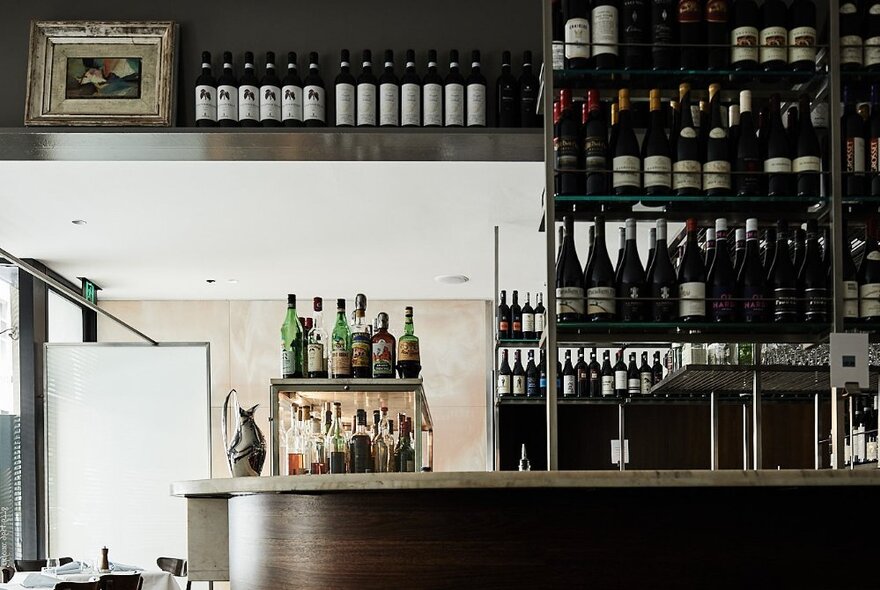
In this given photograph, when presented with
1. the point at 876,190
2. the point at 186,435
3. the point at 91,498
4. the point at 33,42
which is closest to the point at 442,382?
the point at 186,435

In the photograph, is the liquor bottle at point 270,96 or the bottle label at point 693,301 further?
the liquor bottle at point 270,96

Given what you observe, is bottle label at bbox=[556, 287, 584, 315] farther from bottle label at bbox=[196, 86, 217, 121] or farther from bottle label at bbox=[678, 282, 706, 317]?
bottle label at bbox=[196, 86, 217, 121]

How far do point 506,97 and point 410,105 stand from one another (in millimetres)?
391

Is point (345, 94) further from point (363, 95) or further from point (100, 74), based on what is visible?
point (100, 74)

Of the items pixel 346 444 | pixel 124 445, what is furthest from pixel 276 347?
pixel 346 444

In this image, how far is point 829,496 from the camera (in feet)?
7.78

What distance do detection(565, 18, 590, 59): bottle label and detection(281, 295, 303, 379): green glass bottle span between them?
171 cm

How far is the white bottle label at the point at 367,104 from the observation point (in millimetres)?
4457

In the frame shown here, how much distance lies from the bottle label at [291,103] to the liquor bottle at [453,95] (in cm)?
59

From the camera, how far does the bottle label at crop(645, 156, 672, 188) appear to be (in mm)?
3168

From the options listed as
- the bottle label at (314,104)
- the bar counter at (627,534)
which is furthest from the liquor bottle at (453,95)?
the bar counter at (627,534)

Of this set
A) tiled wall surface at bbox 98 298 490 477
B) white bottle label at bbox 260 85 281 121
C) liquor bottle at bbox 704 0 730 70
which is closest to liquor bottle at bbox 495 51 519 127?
white bottle label at bbox 260 85 281 121

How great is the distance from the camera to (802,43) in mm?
3238

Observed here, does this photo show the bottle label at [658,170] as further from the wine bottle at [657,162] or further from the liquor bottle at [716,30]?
the liquor bottle at [716,30]
